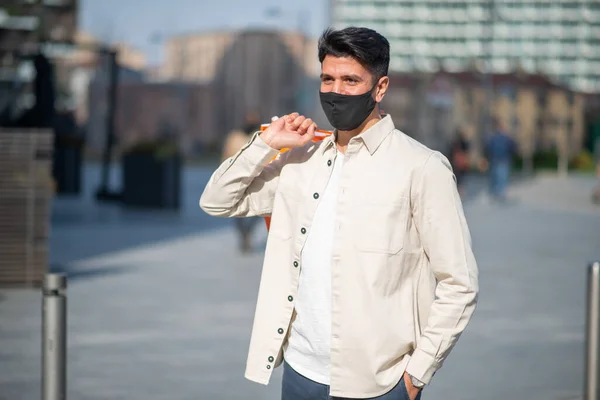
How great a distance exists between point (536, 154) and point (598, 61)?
96.8 metres

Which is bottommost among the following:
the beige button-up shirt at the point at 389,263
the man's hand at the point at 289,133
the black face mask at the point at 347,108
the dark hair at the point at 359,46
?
the beige button-up shirt at the point at 389,263

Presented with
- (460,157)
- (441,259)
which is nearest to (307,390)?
(441,259)

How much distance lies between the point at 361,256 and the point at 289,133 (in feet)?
1.46

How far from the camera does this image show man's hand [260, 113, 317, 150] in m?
3.12

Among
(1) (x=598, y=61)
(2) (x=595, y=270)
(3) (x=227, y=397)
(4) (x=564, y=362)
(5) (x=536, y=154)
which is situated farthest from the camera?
(1) (x=598, y=61)

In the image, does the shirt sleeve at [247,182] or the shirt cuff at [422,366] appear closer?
the shirt cuff at [422,366]

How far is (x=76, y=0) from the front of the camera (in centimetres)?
3550

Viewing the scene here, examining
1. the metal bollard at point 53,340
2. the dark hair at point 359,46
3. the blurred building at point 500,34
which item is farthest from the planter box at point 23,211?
the blurred building at point 500,34

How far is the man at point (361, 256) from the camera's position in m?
2.95

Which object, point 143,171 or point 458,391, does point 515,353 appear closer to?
point 458,391

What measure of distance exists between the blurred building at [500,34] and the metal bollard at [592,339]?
463ft

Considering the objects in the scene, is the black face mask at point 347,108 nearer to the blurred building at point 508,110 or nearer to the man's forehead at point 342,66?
the man's forehead at point 342,66

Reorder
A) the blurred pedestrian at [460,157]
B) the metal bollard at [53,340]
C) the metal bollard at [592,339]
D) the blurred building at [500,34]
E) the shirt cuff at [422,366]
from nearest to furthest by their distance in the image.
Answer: the shirt cuff at [422,366], the metal bollard at [53,340], the metal bollard at [592,339], the blurred pedestrian at [460,157], the blurred building at [500,34]

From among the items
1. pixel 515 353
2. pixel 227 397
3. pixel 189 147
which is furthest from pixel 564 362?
pixel 189 147
